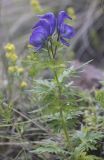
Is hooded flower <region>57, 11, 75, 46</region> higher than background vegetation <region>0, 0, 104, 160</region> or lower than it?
higher

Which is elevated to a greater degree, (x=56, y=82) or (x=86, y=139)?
(x=56, y=82)

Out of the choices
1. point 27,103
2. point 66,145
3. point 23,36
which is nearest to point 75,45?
point 23,36

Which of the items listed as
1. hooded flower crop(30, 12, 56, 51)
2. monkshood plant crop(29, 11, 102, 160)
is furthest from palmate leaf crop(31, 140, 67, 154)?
hooded flower crop(30, 12, 56, 51)

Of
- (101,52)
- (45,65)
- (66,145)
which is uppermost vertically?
(45,65)

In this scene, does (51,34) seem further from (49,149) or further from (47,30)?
(49,149)

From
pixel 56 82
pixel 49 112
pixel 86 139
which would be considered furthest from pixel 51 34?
pixel 86 139

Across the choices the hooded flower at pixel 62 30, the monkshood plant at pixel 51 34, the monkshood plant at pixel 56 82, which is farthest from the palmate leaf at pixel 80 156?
the hooded flower at pixel 62 30

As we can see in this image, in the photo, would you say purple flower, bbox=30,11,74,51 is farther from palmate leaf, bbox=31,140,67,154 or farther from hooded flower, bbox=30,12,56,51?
palmate leaf, bbox=31,140,67,154

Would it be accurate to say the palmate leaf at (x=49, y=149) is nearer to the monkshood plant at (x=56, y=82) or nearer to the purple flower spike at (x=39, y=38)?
the monkshood plant at (x=56, y=82)

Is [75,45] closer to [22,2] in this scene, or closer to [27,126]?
[22,2]

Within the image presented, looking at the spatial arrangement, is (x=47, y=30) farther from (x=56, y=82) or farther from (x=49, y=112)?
(x=49, y=112)

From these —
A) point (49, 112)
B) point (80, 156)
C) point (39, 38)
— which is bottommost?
point (80, 156)
